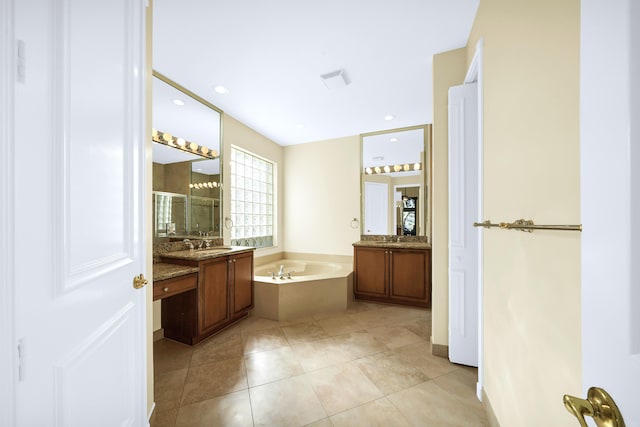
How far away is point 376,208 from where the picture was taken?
13.5 ft

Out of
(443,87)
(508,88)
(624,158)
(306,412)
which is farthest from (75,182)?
(443,87)

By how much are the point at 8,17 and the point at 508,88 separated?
1.75 m

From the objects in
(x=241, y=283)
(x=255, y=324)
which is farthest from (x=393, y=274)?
(x=241, y=283)

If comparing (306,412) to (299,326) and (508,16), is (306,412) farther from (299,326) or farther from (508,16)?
(508,16)

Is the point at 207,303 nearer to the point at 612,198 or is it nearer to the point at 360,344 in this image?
the point at 360,344

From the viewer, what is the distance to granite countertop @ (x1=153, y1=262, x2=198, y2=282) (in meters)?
1.96

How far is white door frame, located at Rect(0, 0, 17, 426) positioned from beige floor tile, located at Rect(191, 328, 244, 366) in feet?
5.71

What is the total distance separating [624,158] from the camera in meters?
0.34

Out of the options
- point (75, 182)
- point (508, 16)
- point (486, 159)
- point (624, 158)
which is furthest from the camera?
point (486, 159)

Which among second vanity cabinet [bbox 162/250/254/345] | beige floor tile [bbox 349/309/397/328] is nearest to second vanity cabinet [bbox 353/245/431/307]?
beige floor tile [bbox 349/309/397/328]

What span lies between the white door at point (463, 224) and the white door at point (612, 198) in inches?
65.8

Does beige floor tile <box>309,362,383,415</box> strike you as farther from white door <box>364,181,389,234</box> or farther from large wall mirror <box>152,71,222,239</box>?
white door <box>364,181,389,234</box>

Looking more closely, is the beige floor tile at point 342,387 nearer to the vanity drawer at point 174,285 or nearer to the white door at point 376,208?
the vanity drawer at point 174,285

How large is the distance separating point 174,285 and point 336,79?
7.97 feet
